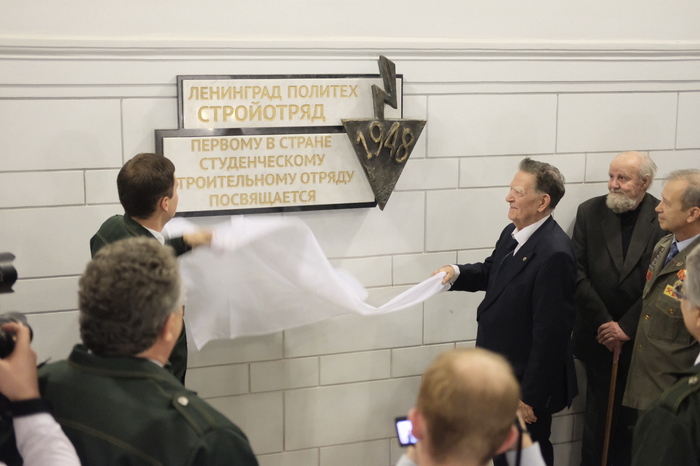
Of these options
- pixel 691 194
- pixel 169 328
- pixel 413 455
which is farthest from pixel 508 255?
pixel 169 328

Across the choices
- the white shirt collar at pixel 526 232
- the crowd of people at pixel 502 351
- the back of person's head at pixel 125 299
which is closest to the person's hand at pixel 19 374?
the crowd of people at pixel 502 351

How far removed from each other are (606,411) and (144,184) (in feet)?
8.41

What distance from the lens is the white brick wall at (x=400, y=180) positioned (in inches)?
122

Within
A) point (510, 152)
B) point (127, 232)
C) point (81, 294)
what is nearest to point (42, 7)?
point (127, 232)

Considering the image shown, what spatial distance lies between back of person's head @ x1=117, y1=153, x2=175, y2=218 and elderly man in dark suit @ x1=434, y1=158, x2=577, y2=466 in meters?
1.40

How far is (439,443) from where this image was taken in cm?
135

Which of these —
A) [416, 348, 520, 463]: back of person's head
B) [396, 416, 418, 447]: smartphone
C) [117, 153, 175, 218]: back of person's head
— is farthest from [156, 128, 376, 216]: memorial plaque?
[416, 348, 520, 463]: back of person's head

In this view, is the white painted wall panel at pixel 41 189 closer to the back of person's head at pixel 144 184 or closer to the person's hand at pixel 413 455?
the back of person's head at pixel 144 184

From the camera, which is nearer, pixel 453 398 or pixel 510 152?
pixel 453 398

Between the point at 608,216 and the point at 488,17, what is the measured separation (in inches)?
44.3

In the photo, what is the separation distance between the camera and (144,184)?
2.63 metres

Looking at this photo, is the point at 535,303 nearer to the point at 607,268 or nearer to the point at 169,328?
the point at 607,268

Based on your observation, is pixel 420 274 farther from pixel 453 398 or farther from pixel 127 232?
pixel 453 398

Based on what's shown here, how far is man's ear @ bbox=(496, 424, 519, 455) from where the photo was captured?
4.54 ft
